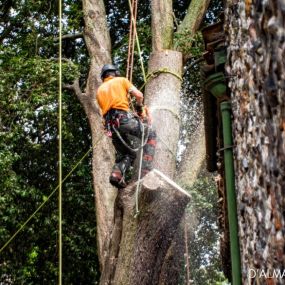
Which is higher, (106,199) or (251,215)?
(106,199)

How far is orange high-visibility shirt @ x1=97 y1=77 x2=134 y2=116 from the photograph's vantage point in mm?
5242

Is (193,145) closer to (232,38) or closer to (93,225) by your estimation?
(93,225)

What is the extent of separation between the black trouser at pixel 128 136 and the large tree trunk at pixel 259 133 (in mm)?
3012

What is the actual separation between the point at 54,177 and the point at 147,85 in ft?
9.63

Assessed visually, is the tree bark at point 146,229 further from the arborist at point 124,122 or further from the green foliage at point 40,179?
the green foliage at point 40,179

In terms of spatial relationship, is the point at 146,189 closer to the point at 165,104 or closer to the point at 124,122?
the point at 124,122

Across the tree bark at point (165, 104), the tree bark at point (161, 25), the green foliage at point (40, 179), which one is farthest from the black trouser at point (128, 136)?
the green foliage at point (40, 179)

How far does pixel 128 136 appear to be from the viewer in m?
5.26

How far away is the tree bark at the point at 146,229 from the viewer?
14.9 feet

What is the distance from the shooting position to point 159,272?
15.7 ft

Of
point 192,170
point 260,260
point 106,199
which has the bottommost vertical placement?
point 260,260

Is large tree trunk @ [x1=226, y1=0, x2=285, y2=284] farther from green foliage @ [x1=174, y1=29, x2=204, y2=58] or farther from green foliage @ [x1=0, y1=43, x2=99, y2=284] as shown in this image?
green foliage @ [x1=0, y1=43, x2=99, y2=284]

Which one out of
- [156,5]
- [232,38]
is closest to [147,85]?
[156,5]

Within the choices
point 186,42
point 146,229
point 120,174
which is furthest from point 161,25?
point 146,229
